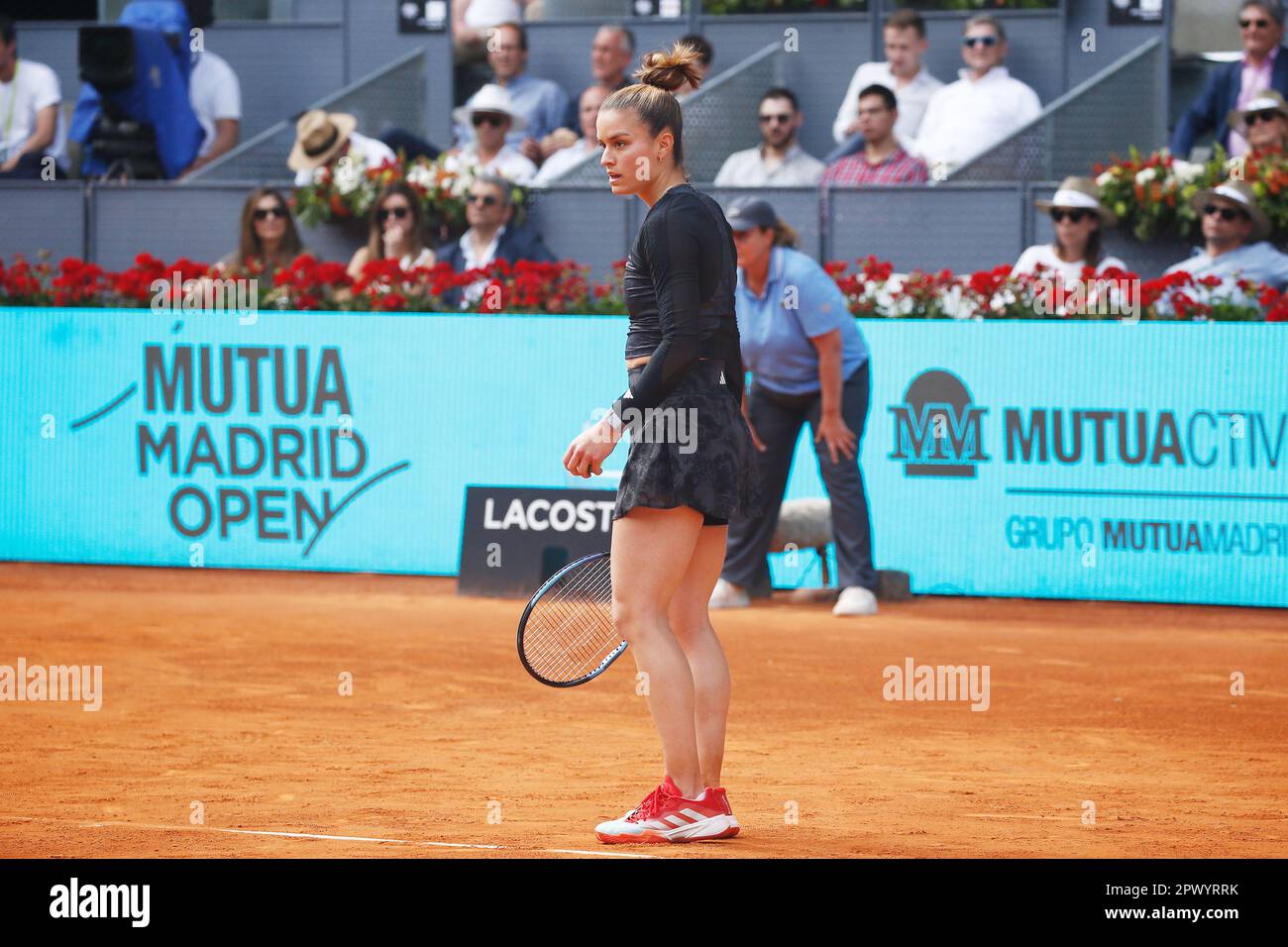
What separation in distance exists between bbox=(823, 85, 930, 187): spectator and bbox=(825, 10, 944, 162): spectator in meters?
0.43

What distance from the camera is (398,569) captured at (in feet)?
37.8

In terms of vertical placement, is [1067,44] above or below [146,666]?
above

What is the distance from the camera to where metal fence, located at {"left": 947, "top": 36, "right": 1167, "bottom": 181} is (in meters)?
12.5

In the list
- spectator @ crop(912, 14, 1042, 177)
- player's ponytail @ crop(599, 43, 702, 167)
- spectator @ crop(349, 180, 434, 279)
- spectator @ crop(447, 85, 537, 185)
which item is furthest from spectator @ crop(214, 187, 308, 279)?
player's ponytail @ crop(599, 43, 702, 167)

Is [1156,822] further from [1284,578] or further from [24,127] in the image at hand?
[24,127]

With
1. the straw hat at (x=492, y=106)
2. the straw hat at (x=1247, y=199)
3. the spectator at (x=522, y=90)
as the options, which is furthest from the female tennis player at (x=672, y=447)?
the spectator at (x=522, y=90)

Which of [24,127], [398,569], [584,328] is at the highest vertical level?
[24,127]

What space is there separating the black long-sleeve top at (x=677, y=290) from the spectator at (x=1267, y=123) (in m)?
7.86

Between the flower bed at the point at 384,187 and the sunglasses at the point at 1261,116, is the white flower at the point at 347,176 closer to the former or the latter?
the flower bed at the point at 384,187

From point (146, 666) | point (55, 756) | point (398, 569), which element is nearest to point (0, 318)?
point (398, 569)

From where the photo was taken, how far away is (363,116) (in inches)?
588

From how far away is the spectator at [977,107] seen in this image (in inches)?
516

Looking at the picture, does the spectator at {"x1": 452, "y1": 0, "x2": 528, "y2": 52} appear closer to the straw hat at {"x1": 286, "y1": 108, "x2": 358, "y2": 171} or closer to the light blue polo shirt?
the straw hat at {"x1": 286, "y1": 108, "x2": 358, "y2": 171}

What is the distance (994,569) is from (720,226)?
20.2 feet
